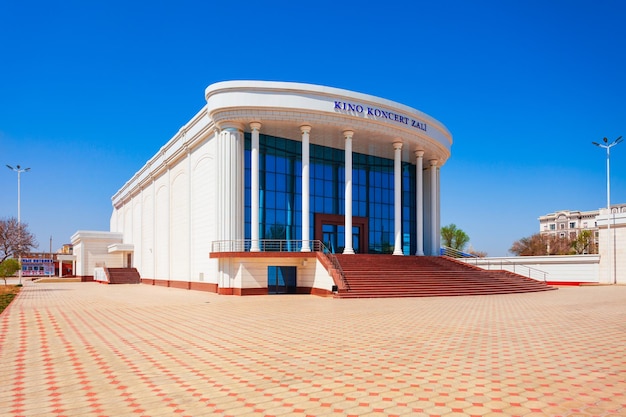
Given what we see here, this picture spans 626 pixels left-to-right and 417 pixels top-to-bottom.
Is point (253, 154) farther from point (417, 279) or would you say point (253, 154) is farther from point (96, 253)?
point (96, 253)

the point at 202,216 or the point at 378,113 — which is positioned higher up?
the point at 378,113

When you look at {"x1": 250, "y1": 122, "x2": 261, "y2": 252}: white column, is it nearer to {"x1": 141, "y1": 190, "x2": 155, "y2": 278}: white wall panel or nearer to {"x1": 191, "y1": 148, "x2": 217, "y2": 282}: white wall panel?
{"x1": 191, "y1": 148, "x2": 217, "y2": 282}: white wall panel

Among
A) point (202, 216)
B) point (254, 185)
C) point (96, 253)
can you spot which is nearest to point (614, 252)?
point (254, 185)

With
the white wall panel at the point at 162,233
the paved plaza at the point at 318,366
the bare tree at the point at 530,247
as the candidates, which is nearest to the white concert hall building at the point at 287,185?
the white wall panel at the point at 162,233

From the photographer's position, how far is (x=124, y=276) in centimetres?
4916

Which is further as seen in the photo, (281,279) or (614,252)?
(614,252)

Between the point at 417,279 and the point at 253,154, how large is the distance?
12.5 m

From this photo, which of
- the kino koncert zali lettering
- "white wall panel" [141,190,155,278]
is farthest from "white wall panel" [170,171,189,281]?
the kino koncert zali lettering

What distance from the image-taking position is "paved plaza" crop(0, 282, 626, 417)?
616 centimetres

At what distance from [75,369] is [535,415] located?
24.8ft

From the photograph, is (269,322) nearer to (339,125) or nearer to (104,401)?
(104,401)

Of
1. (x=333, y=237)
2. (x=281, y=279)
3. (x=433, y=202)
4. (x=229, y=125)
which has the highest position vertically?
(x=229, y=125)

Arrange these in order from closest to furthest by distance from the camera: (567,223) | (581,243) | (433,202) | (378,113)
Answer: (378,113) < (433,202) < (581,243) < (567,223)

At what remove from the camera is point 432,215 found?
128 ft
